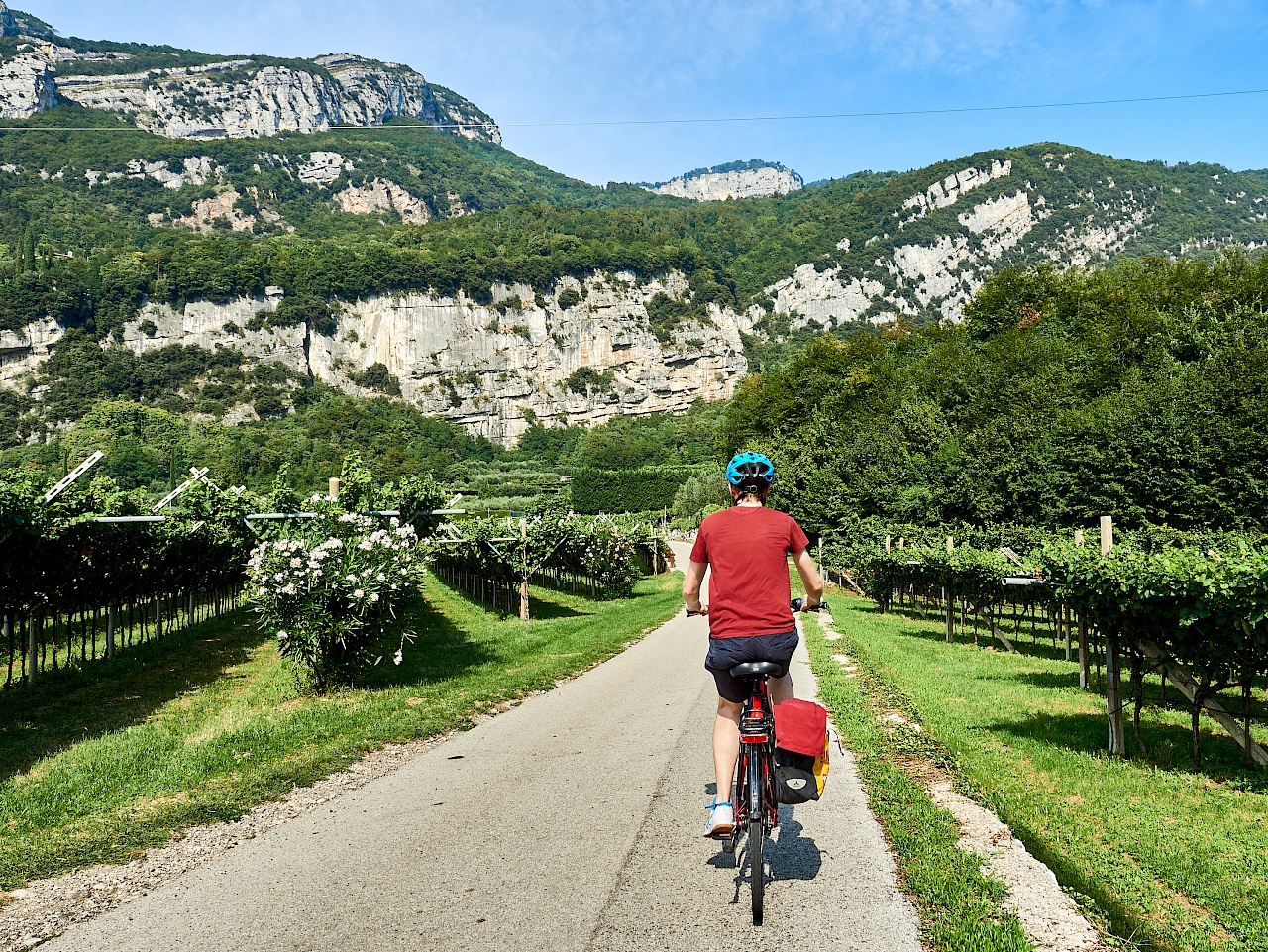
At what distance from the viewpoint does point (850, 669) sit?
12242 millimetres

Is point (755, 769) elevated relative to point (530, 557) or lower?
elevated

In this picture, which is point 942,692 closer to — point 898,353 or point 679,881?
point 679,881

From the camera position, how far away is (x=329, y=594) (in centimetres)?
1073

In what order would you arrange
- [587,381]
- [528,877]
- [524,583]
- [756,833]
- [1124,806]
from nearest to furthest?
[756,833], [528,877], [1124,806], [524,583], [587,381]

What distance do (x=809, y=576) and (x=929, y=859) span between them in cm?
159

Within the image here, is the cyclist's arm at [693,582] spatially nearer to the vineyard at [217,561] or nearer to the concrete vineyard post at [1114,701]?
the concrete vineyard post at [1114,701]

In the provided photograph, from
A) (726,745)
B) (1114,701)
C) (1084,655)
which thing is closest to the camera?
(726,745)

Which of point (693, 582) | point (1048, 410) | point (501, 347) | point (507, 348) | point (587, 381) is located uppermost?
point (501, 347)

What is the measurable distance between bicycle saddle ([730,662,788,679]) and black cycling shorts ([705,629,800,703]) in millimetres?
52

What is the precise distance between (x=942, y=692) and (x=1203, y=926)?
7011mm

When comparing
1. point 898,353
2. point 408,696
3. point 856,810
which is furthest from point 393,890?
point 898,353

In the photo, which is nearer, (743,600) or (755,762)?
(755,762)

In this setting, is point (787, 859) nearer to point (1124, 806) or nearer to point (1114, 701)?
point (1124, 806)

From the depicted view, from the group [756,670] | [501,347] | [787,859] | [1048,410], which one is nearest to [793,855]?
[787,859]
